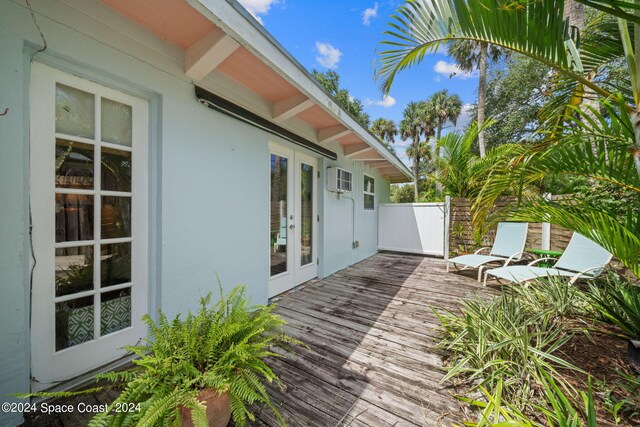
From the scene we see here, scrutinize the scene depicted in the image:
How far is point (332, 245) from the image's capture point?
179 inches

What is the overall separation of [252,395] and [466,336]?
1839 mm

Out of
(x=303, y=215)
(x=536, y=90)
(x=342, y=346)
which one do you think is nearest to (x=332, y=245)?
(x=303, y=215)

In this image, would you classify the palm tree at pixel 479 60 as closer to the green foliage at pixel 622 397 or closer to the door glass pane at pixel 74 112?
the green foliage at pixel 622 397

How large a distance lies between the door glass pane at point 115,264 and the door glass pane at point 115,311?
0.09 meters

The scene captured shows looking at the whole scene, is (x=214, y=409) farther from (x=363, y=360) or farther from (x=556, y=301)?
(x=556, y=301)

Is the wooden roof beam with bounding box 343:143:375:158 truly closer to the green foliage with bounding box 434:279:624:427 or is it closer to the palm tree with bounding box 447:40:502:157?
the green foliage with bounding box 434:279:624:427

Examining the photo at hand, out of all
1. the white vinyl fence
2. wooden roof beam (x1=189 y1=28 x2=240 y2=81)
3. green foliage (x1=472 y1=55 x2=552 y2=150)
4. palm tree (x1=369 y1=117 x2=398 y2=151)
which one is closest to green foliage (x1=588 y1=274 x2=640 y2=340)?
wooden roof beam (x1=189 y1=28 x2=240 y2=81)

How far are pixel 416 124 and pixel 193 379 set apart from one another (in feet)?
64.7

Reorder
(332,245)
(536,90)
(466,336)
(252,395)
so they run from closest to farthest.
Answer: (252,395) < (466,336) < (332,245) < (536,90)

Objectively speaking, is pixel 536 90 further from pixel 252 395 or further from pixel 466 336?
pixel 252 395

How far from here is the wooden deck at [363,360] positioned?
4.79 feet

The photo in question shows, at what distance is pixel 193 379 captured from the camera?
1153 mm

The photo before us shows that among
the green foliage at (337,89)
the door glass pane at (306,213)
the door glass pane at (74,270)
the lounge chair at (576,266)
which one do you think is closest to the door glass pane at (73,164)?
the door glass pane at (74,270)

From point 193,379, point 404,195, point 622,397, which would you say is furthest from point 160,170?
point 404,195
